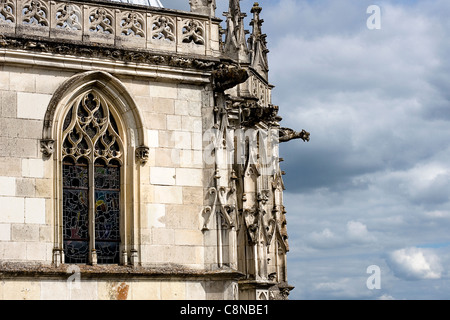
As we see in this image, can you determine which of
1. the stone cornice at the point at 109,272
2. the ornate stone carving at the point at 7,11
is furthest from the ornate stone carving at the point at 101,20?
the stone cornice at the point at 109,272

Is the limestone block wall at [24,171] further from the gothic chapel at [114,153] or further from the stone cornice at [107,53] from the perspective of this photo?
the stone cornice at [107,53]

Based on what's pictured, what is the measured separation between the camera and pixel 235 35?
2895 centimetres

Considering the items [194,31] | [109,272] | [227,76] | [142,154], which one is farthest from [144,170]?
[194,31]

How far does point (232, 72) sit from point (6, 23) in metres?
5.23

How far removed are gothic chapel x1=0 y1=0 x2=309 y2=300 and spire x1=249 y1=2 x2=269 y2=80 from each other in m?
6.79

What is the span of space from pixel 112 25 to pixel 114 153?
2.91m

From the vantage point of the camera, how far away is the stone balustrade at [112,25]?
2270 centimetres

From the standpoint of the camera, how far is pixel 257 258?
28.5 m

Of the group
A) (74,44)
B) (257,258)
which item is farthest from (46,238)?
(257,258)

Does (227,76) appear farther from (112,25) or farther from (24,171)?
(24,171)

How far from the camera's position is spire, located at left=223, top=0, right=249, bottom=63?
27281 mm

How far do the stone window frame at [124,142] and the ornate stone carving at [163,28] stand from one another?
165 cm

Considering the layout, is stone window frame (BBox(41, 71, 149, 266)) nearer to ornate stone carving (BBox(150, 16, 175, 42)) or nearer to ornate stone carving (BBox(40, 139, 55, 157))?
ornate stone carving (BBox(40, 139, 55, 157))

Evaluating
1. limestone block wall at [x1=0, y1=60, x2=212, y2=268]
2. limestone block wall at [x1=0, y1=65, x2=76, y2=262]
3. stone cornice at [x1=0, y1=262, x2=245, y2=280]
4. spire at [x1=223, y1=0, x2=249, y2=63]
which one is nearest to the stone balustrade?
limestone block wall at [x1=0, y1=60, x2=212, y2=268]
